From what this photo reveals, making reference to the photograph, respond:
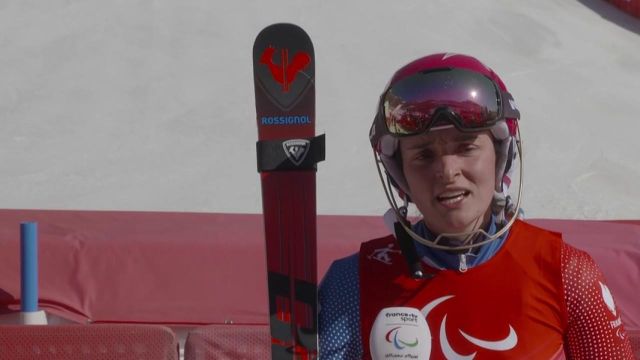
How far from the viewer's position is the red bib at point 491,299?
1948 millimetres

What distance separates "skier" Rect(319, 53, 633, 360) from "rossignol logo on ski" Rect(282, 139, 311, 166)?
216 mm

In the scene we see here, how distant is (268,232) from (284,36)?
405 millimetres

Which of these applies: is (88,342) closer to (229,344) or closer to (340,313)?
(229,344)

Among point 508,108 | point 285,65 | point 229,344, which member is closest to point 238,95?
point 229,344

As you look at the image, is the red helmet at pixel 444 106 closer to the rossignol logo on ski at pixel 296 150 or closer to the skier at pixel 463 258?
the skier at pixel 463 258

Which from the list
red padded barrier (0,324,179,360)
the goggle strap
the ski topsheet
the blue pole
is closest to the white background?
the blue pole

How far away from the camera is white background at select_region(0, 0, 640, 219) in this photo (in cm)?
802

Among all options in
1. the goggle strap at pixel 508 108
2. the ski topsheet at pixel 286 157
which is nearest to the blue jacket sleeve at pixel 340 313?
the ski topsheet at pixel 286 157

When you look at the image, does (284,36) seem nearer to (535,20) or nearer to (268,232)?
(268,232)

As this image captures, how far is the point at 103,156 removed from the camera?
8.44 m

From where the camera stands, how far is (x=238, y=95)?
30.3 feet

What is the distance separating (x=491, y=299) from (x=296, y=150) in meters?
0.55

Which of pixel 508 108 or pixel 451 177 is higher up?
pixel 508 108

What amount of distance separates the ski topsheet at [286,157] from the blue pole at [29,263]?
9.21 ft
